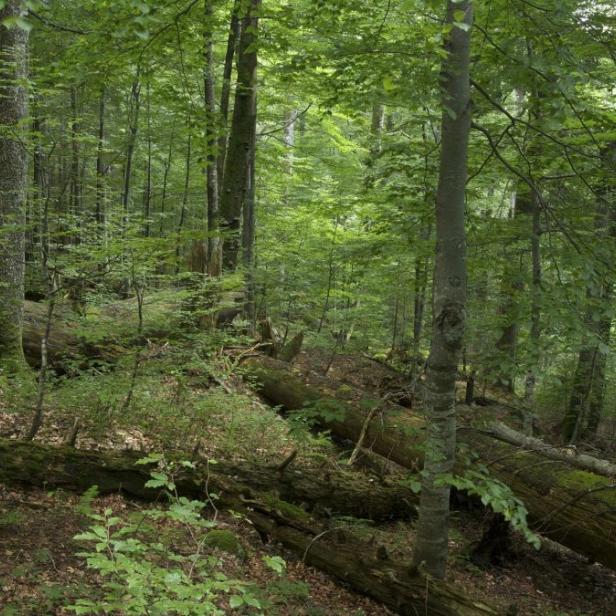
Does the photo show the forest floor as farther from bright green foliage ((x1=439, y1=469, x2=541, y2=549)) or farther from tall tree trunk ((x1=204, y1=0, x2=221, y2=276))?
tall tree trunk ((x1=204, y1=0, x2=221, y2=276))

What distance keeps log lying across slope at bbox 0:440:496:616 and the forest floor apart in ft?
0.47

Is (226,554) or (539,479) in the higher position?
(539,479)

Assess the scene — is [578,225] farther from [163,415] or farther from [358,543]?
[163,415]

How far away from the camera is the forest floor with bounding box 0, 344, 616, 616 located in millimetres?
4094

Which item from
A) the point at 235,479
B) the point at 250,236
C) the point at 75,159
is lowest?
the point at 235,479

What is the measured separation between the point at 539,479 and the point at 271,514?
3.40 meters

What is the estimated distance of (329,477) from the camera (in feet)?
21.5

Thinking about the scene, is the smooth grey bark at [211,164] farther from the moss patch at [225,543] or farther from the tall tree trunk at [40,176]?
the moss patch at [225,543]

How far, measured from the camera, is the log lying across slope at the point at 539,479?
574 cm

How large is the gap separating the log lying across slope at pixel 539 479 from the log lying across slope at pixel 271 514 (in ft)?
3.83

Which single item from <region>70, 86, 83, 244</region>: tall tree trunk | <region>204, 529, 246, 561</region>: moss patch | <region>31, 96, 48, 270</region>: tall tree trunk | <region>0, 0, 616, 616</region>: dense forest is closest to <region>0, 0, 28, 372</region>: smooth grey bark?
<region>0, 0, 616, 616</region>: dense forest

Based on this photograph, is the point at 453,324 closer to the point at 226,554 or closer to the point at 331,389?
the point at 226,554

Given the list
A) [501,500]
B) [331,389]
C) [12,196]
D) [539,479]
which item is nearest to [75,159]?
[12,196]

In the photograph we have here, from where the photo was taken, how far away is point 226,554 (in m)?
5.05
